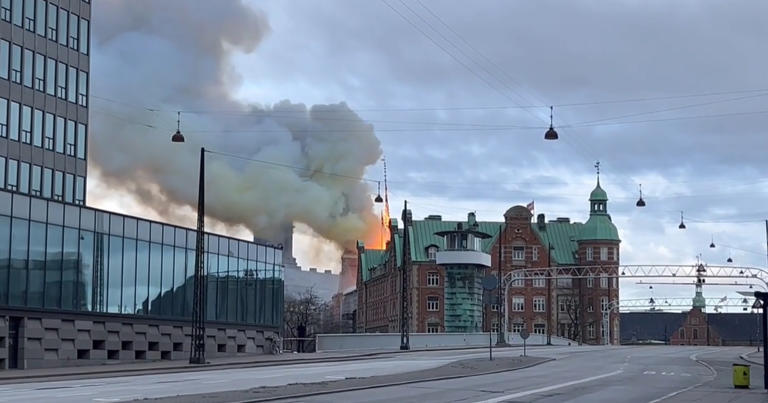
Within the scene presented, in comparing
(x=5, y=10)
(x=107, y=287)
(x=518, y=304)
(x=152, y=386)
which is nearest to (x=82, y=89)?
(x=5, y=10)

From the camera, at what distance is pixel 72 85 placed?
70.4 metres

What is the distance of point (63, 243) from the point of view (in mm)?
52031

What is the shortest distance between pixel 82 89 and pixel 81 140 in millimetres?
3376

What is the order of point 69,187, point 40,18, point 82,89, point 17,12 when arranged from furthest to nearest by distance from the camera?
point 82,89, point 69,187, point 40,18, point 17,12

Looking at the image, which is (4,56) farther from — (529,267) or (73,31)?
(529,267)

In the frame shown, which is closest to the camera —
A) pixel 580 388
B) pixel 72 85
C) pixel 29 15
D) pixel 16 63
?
pixel 580 388

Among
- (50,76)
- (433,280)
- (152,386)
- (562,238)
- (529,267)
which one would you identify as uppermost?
(50,76)

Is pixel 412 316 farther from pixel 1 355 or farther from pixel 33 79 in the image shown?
pixel 1 355

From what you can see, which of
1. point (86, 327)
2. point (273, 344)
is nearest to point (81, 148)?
point (273, 344)

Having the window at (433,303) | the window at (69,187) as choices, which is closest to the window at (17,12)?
the window at (69,187)

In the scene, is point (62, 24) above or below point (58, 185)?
above

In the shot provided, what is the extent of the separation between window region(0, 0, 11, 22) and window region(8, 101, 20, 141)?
4.96 meters

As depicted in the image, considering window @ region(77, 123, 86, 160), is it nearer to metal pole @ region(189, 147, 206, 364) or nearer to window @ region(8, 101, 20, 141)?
window @ region(8, 101, 20, 141)

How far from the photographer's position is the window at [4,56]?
6303 centimetres
